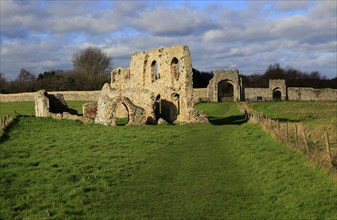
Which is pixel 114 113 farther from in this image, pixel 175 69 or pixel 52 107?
pixel 52 107

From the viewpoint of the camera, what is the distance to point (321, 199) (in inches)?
330

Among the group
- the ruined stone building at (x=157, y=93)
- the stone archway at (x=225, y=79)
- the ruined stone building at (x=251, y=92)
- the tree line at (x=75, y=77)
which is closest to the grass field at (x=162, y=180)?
the ruined stone building at (x=157, y=93)

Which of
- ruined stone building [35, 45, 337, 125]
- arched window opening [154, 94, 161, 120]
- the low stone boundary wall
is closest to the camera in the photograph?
ruined stone building [35, 45, 337, 125]

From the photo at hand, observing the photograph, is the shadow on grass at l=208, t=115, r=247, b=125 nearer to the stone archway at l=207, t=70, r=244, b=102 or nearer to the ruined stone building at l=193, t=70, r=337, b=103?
the stone archway at l=207, t=70, r=244, b=102

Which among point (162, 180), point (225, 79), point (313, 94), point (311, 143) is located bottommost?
point (162, 180)

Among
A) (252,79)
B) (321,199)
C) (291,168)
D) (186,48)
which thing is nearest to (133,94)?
(186,48)

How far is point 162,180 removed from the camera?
11.1 m

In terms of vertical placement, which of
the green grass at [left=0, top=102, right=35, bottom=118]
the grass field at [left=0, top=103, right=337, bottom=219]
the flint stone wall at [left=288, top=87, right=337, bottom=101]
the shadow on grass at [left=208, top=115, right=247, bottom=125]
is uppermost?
the flint stone wall at [left=288, top=87, right=337, bottom=101]

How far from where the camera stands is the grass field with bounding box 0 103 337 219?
8516mm

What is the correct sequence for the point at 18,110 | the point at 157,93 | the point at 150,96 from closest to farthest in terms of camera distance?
the point at 150,96 < the point at 157,93 < the point at 18,110

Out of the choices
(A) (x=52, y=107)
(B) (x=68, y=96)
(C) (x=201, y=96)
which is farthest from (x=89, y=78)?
(A) (x=52, y=107)

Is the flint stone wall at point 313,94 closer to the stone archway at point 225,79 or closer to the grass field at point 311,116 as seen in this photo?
the stone archway at point 225,79

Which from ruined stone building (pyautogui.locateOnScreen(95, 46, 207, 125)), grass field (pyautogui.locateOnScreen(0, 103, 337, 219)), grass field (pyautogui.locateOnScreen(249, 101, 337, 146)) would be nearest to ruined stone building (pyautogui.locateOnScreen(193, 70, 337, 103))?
grass field (pyautogui.locateOnScreen(249, 101, 337, 146))

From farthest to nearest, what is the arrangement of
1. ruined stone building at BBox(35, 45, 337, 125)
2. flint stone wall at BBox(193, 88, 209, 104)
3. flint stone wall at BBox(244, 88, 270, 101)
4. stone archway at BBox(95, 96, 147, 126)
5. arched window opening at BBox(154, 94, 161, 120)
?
flint stone wall at BBox(244, 88, 270, 101)
flint stone wall at BBox(193, 88, 209, 104)
arched window opening at BBox(154, 94, 161, 120)
ruined stone building at BBox(35, 45, 337, 125)
stone archway at BBox(95, 96, 147, 126)
